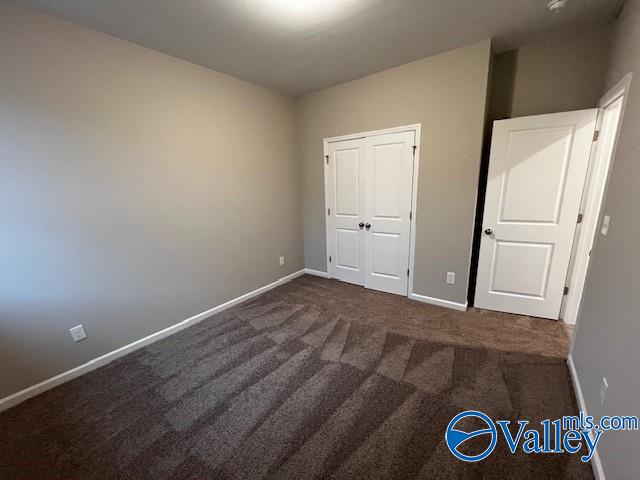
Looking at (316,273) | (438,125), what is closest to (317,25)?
(438,125)

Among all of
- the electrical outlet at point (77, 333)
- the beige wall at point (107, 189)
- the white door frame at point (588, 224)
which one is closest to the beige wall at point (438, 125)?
the white door frame at point (588, 224)

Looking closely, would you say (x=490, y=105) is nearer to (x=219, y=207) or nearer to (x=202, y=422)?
(x=219, y=207)

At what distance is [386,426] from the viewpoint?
4.70 ft

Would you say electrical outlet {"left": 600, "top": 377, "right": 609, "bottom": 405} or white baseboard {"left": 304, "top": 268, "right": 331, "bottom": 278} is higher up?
electrical outlet {"left": 600, "top": 377, "right": 609, "bottom": 405}

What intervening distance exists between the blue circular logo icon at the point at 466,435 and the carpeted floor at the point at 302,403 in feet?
0.11

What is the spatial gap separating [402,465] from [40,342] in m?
2.54

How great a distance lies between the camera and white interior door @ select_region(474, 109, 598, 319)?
7.01 feet

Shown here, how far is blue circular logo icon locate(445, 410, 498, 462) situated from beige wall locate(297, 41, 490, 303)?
141 cm

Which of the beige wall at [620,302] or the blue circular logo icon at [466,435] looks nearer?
the beige wall at [620,302]

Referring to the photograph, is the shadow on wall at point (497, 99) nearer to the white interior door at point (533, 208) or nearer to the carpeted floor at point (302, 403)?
the white interior door at point (533, 208)

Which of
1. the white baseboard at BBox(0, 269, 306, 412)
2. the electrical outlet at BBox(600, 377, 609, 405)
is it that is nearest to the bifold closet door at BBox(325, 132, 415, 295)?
the white baseboard at BBox(0, 269, 306, 412)

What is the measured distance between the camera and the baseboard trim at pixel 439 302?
268 centimetres

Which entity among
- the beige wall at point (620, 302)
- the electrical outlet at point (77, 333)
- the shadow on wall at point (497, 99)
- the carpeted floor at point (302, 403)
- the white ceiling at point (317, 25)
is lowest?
the carpeted floor at point (302, 403)

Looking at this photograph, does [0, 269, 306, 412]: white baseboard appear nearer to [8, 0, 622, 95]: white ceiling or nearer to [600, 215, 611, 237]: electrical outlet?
[8, 0, 622, 95]: white ceiling
